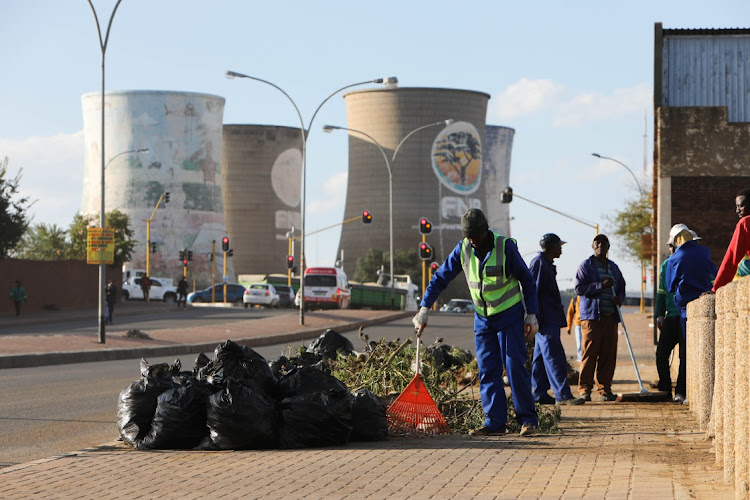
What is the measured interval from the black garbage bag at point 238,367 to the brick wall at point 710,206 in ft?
53.2

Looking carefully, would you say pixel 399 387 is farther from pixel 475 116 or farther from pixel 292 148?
pixel 292 148

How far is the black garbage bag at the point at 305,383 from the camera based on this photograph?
800 cm

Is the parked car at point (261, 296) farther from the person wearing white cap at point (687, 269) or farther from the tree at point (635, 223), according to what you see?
the person wearing white cap at point (687, 269)

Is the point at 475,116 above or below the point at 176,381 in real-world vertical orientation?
above

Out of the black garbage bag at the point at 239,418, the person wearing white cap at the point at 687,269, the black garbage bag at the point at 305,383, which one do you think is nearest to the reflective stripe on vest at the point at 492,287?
the black garbage bag at the point at 305,383

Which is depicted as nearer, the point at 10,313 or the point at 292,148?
the point at 10,313

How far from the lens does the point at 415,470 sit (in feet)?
22.1

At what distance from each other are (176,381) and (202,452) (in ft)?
2.52

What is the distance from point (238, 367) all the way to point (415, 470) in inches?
74.0

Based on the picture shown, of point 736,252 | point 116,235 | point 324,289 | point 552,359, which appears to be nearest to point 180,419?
point 736,252

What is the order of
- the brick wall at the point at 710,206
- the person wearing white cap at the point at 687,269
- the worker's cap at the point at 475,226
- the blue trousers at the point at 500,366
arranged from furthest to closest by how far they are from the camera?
the brick wall at the point at 710,206 → the person wearing white cap at the point at 687,269 → the blue trousers at the point at 500,366 → the worker's cap at the point at 475,226

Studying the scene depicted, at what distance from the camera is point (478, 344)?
873cm

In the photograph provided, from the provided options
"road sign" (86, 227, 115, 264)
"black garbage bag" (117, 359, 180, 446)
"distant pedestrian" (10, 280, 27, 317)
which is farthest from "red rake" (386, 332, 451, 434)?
"distant pedestrian" (10, 280, 27, 317)

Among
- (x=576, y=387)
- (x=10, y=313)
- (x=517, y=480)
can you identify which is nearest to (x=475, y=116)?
(x=10, y=313)
